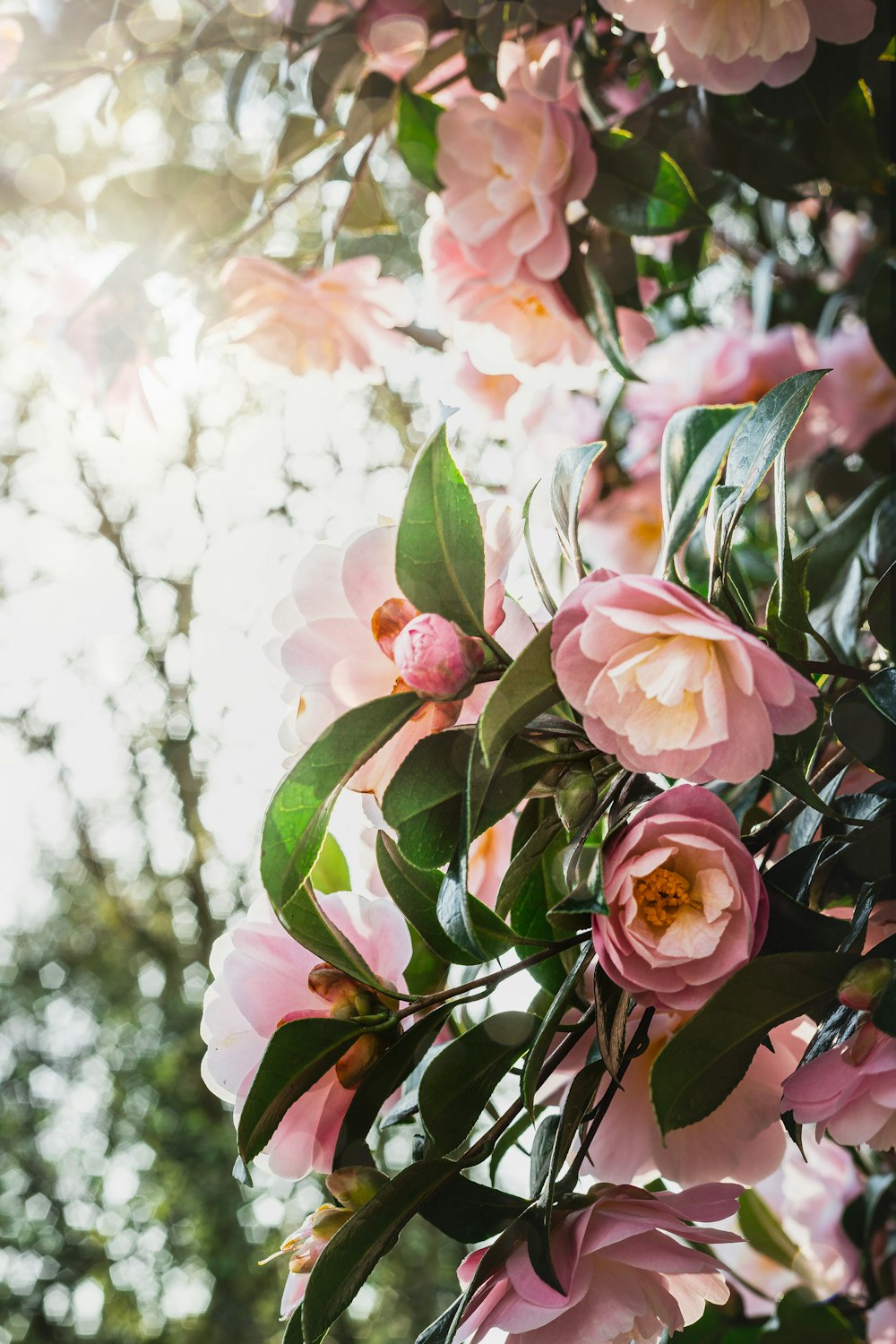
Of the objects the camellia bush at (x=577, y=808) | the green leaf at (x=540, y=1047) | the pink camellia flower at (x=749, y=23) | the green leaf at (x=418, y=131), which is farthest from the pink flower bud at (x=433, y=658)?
the green leaf at (x=418, y=131)

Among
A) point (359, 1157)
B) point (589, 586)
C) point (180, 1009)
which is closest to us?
point (589, 586)

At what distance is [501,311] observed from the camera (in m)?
0.69

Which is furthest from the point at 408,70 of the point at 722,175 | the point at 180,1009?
the point at 180,1009

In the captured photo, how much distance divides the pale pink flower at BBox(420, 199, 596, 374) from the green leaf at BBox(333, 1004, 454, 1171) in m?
0.45

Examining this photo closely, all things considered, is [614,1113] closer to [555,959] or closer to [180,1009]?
[555,959]

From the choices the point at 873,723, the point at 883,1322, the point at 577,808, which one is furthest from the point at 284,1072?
the point at 883,1322

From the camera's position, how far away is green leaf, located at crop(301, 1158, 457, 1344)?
36 centimetres

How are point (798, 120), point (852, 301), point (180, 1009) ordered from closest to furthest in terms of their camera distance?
point (798, 120)
point (852, 301)
point (180, 1009)

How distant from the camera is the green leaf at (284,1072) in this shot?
1.20 feet

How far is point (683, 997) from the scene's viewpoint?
1.13 ft

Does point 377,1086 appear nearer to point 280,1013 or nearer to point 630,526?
point 280,1013

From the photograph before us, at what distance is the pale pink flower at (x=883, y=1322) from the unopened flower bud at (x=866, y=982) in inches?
A: 26.2

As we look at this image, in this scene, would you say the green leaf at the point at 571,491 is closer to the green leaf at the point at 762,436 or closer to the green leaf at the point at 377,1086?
the green leaf at the point at 762,436

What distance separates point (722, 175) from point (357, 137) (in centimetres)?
25
